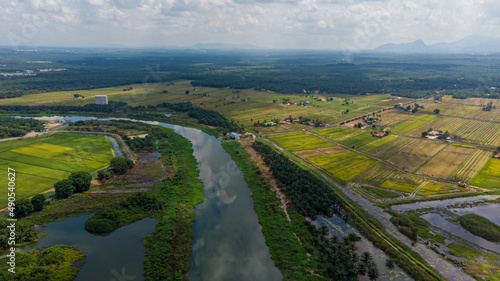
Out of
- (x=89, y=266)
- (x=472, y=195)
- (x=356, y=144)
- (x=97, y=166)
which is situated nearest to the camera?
(x=89, y=266)

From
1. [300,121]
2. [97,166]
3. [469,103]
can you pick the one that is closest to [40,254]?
[97,166]

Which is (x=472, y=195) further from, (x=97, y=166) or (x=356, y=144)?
(x=97, y=166)

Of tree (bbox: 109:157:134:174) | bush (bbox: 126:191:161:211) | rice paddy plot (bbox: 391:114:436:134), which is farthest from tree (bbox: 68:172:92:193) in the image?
rice paddy plot (bbox: 391:114:436:134)

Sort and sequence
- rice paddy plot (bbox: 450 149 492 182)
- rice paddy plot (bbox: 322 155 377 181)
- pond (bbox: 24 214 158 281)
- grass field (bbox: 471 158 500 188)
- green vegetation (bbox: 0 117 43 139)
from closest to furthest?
pond (bbox: 24 214 158 281) < grass field (bbox: 471 158 500 188) < rice paddy plot (bbox: 450 149 492 182) < rice paddy plot (bbox: 322 155 377 181) < green vegetation (bbox: 0 117 43 139)

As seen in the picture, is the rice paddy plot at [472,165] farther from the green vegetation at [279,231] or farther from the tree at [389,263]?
the green vegetation at [279,231]

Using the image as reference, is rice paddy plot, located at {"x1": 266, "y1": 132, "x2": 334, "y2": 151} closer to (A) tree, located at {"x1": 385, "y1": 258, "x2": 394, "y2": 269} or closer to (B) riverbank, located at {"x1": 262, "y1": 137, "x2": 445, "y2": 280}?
(B) riverbank, located at {"x1": 262, "y1": 137, "x2": 445, "y2": 280}

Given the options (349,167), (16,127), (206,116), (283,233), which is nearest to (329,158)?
(349,167)

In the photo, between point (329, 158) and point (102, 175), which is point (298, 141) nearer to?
point (329, 158)
